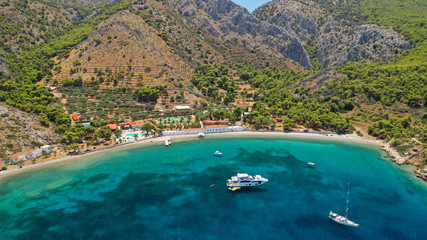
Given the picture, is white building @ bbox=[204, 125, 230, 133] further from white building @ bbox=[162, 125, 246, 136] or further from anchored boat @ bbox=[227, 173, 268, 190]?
anchored boat @ bbox=[227, 173, 268, 190]

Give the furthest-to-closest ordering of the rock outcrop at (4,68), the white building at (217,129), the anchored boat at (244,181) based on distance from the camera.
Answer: the rock outcrop at (4,68) → the white building at (217,129) → the anchored boat at (244,181)

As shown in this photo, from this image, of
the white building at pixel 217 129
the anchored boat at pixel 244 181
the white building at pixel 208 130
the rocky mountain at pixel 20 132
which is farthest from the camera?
the white building at pixel 217 129

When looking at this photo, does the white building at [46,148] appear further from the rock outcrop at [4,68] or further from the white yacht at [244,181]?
the rock outcrop at [4,68]

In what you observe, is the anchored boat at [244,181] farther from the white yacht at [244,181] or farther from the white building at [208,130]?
the white building at [208,130]

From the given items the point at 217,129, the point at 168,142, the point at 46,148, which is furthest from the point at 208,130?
the point at 46,148

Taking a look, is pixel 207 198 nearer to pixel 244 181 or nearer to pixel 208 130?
pixel 244 181

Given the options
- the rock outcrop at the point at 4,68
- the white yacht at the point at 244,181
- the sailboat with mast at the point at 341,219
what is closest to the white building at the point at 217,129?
the white yacht at the point at 244,181

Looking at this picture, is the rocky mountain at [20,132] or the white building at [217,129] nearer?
the rocky mountain at [20,132]

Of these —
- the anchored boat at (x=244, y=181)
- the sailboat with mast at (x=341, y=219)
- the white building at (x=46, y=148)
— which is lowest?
the sailboat with mast at (x=341, y=219)

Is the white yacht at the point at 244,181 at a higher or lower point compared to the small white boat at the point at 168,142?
lower

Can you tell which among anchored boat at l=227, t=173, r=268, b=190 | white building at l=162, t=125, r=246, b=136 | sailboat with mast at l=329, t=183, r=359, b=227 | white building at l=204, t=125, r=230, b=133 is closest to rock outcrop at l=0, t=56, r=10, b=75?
white building at l=162, t=125, r=246, b=136
